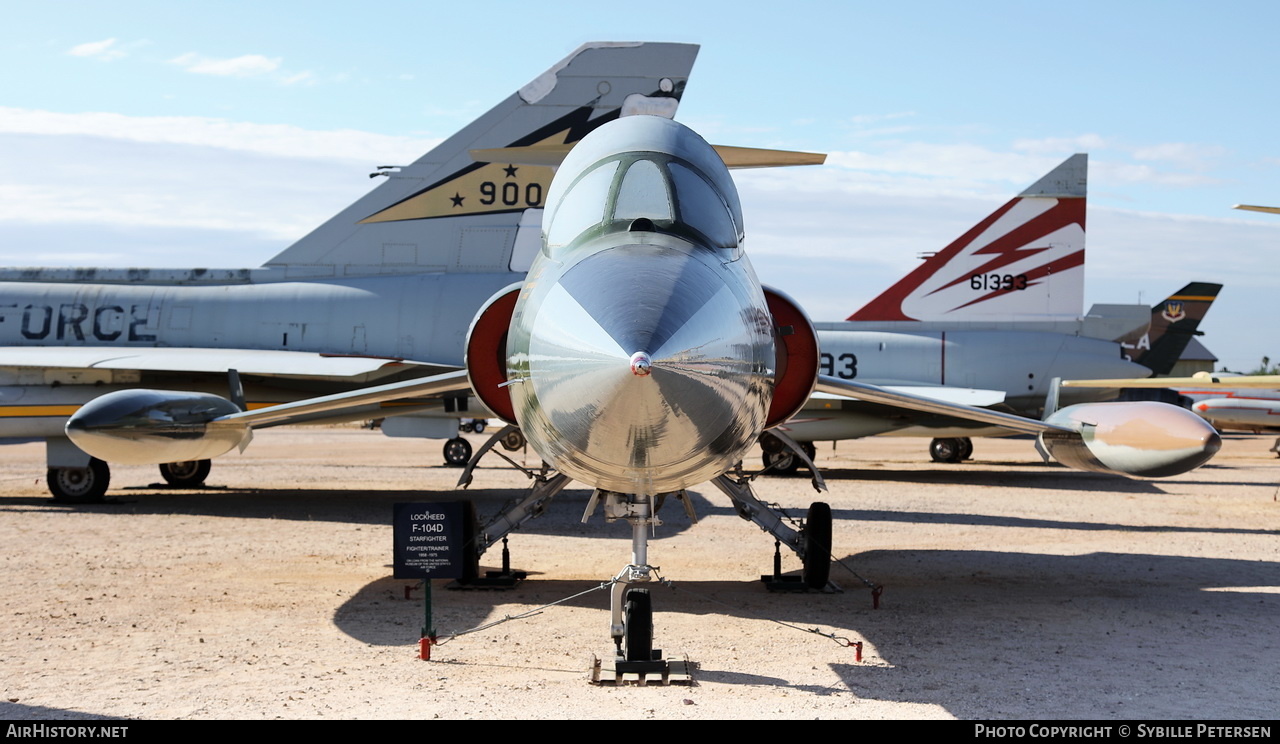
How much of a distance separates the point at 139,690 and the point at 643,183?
12.7 feet

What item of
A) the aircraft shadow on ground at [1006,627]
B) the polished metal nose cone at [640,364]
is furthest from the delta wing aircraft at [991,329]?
the polished metal nose cone at [640,364]

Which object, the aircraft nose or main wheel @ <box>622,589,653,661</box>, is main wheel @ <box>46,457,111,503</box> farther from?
the aircraft nose

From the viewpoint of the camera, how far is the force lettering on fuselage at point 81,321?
1533 centimetres

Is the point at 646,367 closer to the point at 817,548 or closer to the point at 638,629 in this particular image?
the point at 638,629

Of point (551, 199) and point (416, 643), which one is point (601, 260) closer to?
point (551, 199)

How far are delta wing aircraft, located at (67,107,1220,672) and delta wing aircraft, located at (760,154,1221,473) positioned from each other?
1199 cm

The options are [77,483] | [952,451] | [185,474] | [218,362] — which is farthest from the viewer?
[952,451]

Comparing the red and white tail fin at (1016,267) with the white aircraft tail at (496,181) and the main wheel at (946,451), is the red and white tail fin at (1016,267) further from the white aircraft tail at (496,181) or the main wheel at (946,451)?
the white aircraft tail at (496,181)

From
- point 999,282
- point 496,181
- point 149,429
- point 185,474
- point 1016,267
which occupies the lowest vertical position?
point 185,474

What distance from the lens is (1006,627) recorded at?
7.58m

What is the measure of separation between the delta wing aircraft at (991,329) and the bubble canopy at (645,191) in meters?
13.3

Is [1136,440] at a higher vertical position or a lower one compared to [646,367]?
lower

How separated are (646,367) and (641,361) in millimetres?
32

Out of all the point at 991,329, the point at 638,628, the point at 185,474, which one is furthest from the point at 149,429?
the point at 991,329
